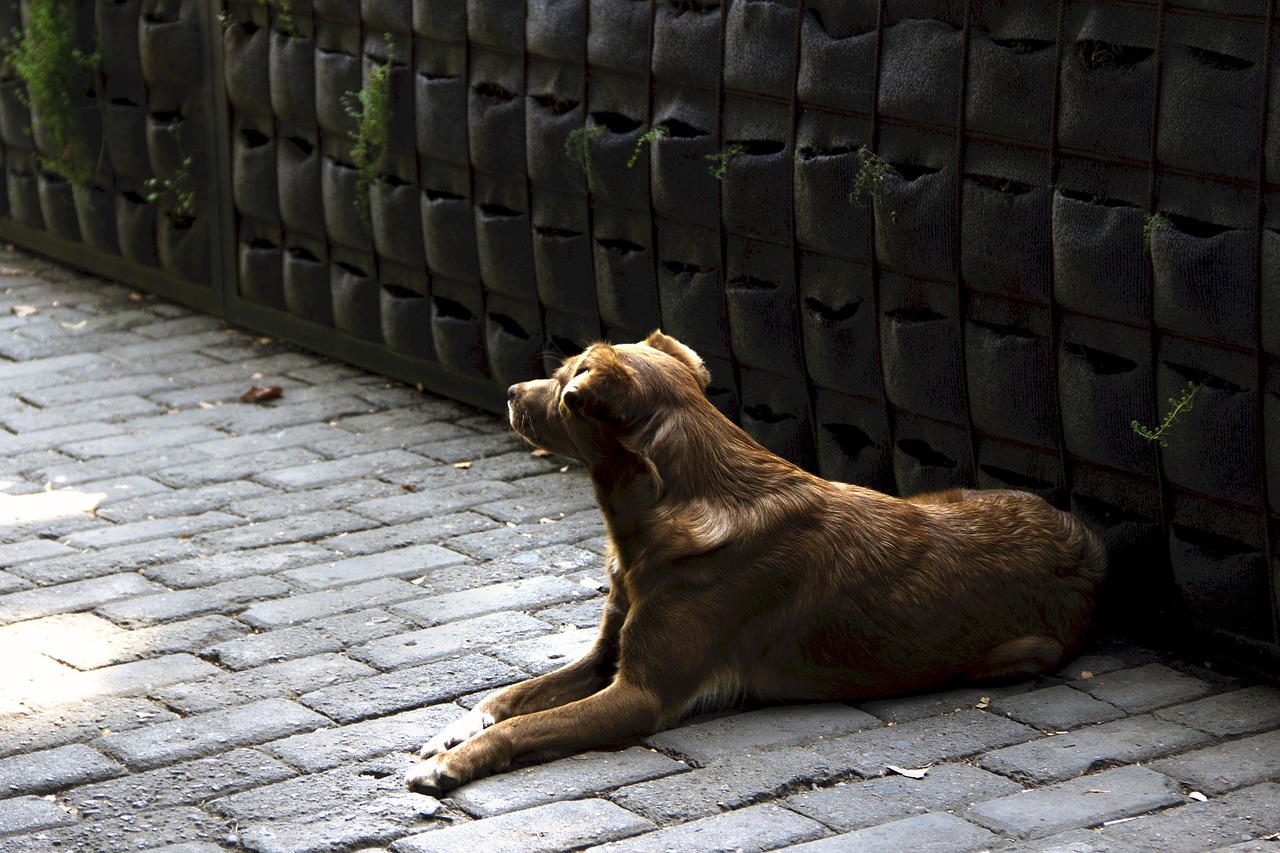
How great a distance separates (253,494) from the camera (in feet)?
21.8

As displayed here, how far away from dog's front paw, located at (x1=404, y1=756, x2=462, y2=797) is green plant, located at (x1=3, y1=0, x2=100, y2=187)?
663 centimetres

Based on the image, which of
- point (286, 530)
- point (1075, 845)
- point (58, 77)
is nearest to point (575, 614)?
point (286, 530)

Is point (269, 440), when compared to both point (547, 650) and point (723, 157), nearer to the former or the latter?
point (723, 157)

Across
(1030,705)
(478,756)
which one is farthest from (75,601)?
(1030,705)

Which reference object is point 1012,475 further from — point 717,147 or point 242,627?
point 242,627

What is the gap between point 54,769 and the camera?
4.31 metres

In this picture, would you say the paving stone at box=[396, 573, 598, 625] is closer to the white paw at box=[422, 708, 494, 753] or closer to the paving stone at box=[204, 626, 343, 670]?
the paving stone at box=[204, 626, 343, 670]

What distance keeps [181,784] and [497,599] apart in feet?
4.96

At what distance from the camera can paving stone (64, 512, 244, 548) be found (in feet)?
20.0

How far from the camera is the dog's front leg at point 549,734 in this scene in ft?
13.8

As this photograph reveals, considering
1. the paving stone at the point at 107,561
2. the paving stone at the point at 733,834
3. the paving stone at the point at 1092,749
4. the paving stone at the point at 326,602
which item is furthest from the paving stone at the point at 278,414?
the paving stone at the point at 1092,749

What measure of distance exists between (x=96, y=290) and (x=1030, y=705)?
7.08 metres

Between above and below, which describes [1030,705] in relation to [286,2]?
below

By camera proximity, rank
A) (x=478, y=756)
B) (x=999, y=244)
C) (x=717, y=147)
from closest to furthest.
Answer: (x=478, y=756)
(x=999, y=244)
(x=717, y=147)
